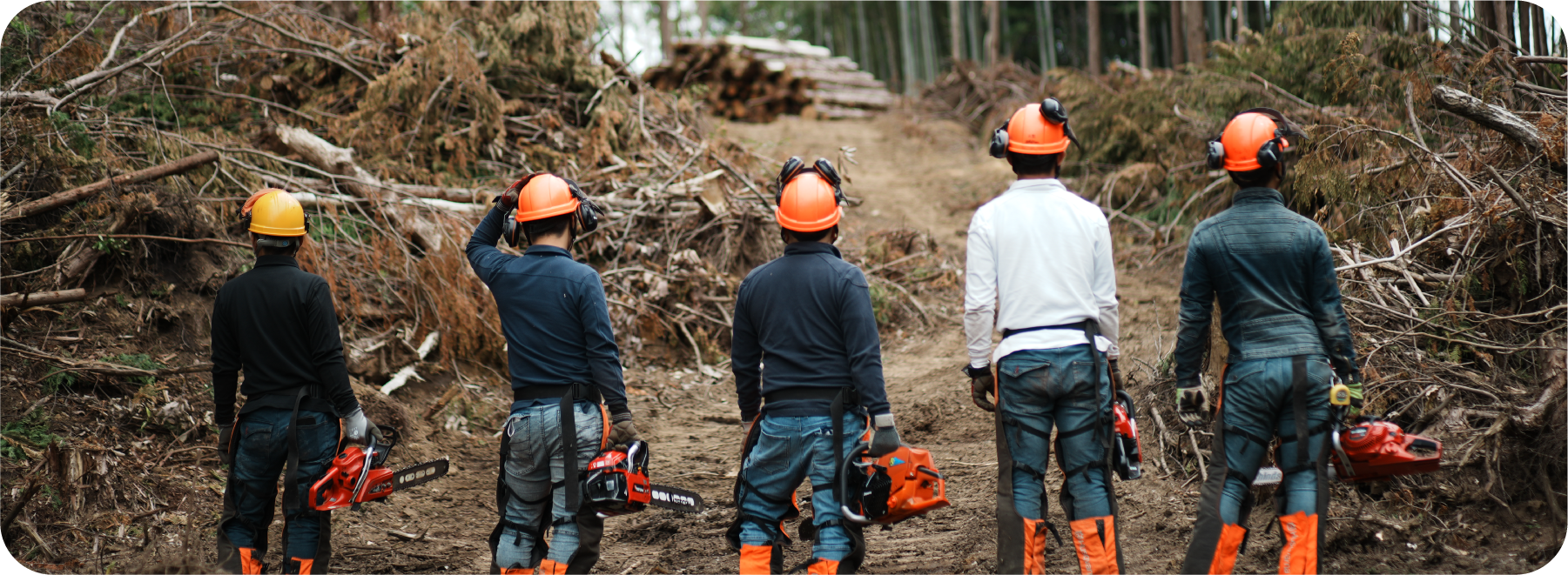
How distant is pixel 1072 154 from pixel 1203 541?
9539 mm

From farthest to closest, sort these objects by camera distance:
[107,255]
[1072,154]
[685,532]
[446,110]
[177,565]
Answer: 1. [1072,154]
2. [446,110]
3. [107,255]
4. [685,532]
5. [177,565]

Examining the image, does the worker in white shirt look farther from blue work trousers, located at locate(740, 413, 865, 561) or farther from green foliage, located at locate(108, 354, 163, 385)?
green foliage, located at locate(108, 354, 163, 385)

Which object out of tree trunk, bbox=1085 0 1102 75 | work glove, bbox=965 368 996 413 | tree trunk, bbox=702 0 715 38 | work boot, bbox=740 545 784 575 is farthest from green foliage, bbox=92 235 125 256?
tree trunk, bbox=702 0 715 38

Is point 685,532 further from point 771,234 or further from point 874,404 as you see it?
point 771,234

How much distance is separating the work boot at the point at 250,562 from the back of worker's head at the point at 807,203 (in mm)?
2626

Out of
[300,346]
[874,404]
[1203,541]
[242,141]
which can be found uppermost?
[242,141]

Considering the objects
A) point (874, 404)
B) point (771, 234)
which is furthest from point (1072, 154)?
point (874, 404)

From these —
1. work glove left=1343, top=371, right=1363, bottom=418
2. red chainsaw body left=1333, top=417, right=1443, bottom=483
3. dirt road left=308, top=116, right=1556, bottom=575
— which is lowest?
dirt road left=308, top=116, right=1556, bottom=575

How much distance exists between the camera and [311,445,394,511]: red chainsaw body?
3670 mm

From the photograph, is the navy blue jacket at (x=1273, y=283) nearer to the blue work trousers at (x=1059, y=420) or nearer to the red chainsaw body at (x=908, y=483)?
the blue work trousers at (x=1059, y=420)

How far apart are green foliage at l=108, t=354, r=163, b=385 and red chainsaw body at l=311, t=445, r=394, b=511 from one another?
2.47m

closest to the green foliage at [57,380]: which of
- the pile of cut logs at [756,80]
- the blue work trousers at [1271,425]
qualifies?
the blue work trousers at [1271,425]

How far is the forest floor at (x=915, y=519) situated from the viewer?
401 centimetres

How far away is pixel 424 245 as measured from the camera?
6.97 meters
